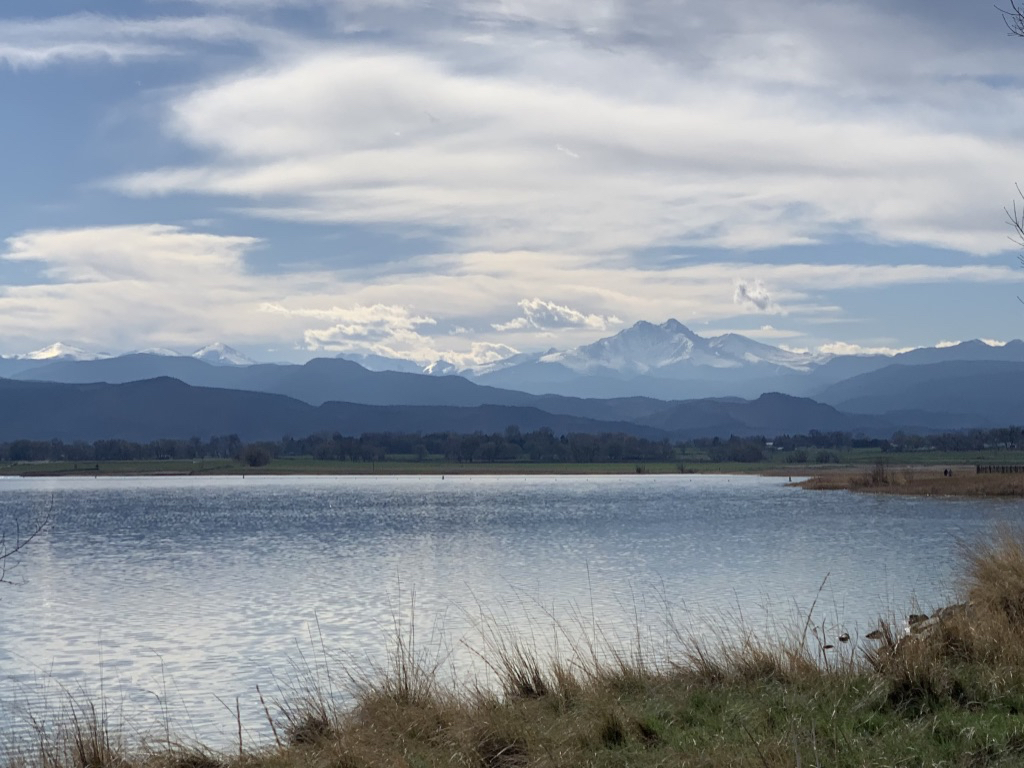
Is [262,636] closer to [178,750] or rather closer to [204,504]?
[178,750]

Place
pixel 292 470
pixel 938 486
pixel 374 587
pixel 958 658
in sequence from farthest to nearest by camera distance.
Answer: pixel 292 470, pixel 938 486, pixel 374 587, pixel 958 658

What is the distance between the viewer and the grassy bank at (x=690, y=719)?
1033cm

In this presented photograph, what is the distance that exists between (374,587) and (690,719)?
73.4ft

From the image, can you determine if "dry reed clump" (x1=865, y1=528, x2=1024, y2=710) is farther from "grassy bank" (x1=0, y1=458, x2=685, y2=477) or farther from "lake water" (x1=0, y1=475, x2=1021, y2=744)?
"grassy bank" (x1=0, y1=458, x2=685, y2=477)

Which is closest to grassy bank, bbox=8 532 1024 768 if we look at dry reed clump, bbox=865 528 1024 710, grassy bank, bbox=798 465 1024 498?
dry reed clump, bbox=865 528 1024 710

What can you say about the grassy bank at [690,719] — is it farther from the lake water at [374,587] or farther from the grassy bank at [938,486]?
the grassy bank at [938,486]

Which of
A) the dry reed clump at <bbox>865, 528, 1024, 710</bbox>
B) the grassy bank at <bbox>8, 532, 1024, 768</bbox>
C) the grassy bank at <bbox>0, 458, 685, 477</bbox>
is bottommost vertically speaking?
the grassy bank at <bbox>0, 458, 685, 477</bbox>

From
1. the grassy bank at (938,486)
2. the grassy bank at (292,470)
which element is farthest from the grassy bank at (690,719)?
the grassy bank at (292,470)

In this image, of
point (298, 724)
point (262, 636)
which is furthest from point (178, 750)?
point (262, 636)

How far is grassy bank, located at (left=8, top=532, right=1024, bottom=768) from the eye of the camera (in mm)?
10328

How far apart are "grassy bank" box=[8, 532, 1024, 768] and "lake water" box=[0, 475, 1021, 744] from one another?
3181 mm

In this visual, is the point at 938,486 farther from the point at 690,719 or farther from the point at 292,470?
the point at 292,470

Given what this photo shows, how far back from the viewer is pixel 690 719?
12.1 meters

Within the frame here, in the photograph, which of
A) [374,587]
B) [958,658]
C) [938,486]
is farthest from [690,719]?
[938,486]
